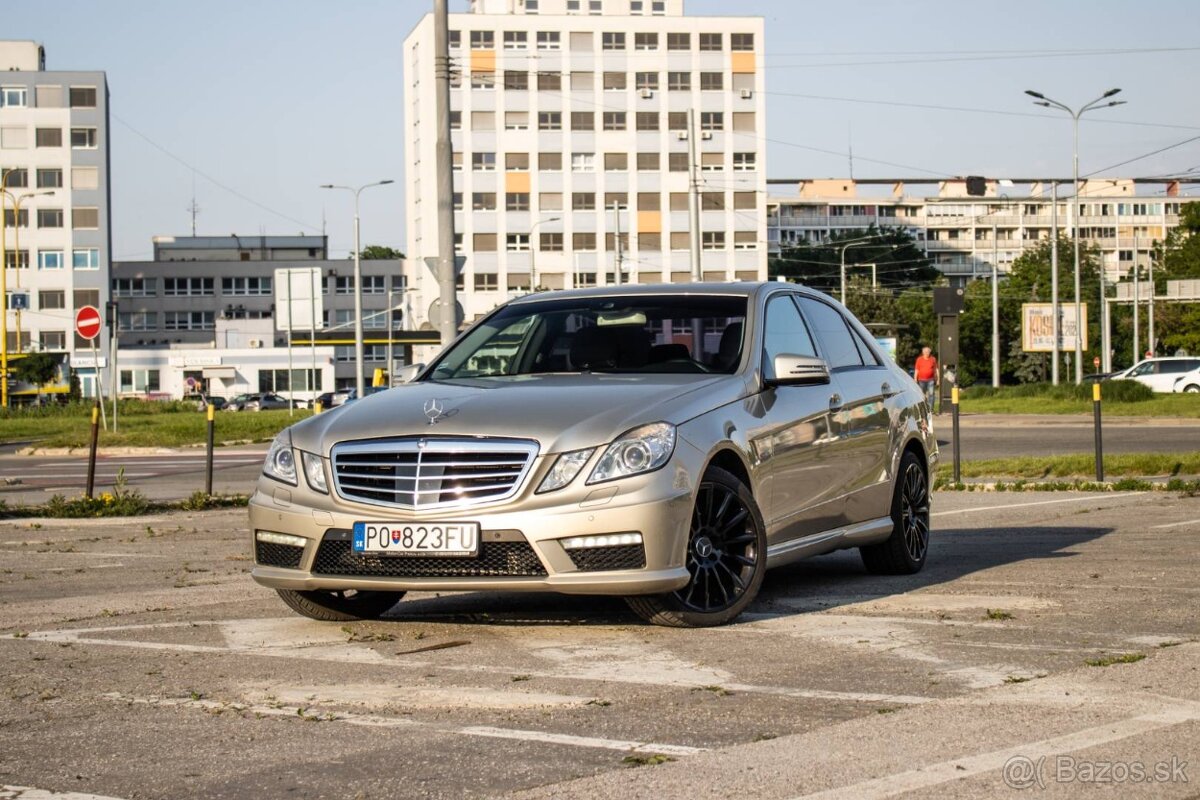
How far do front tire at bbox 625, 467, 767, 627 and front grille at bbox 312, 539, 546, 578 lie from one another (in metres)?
0.60

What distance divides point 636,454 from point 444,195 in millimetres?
14090

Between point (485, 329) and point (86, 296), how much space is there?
368 feet

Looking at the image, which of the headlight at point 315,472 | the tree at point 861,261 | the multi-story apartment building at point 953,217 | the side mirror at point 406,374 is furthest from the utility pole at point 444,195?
the multi-story apartment building at point 953,217

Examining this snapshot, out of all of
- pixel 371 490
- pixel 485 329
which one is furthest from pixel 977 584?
pixel 371 490

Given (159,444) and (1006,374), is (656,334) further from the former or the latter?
(1006,374)

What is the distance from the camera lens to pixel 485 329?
898 cm

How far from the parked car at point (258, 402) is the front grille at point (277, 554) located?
91.1 m

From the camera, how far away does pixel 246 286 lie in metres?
142

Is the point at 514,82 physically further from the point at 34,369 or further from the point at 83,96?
the point at 34,369

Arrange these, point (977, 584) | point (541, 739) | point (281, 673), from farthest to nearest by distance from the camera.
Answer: point (977, 584)
point (281, 673)
point (541, 739)

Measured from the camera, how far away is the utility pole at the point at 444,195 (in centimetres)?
Answer: 2081

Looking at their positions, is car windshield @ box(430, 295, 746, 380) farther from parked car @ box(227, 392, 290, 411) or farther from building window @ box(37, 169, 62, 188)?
building window @ box(37, 169, 62, 188)

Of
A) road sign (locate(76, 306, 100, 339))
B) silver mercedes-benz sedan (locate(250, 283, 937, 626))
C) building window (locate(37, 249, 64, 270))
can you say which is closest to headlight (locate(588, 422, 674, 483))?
silver mercedes-benz sedan (locate(250, 283, 937, 626))

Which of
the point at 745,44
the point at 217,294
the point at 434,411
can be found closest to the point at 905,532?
the point at 434,411
